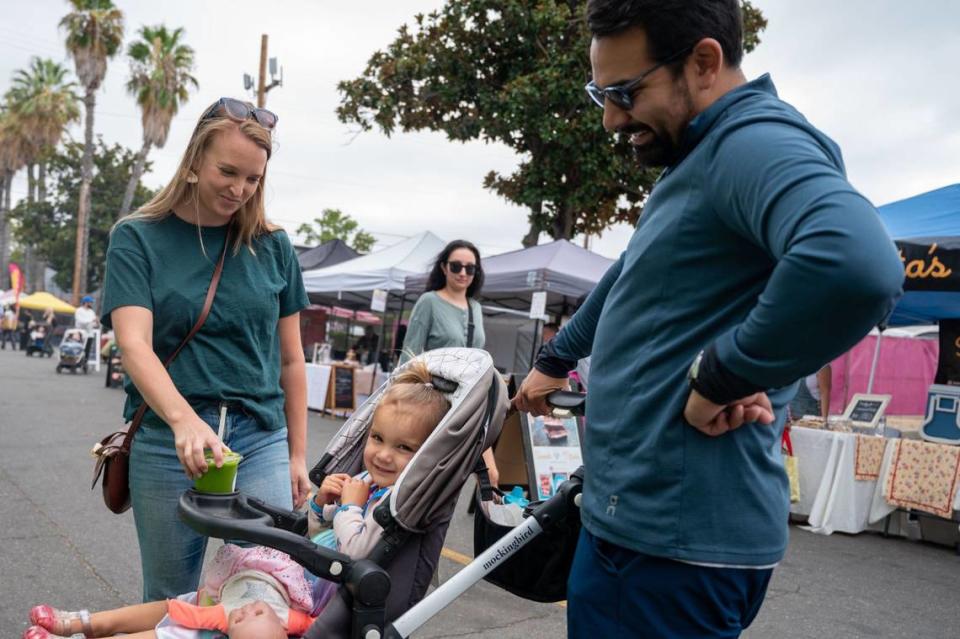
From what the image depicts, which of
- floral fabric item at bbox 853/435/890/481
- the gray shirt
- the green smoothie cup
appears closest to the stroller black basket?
the green smoothie cup

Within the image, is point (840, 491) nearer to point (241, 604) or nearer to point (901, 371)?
point (241, 604)

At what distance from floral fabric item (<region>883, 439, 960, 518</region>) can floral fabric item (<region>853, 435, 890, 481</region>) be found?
0.41 ft

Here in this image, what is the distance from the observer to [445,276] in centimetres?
590

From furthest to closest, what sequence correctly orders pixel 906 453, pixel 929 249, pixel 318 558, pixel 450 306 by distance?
pixel 906 453 < pixel 929 249 < pixel 450 306 < pixel 318 558

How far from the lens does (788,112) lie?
1311mm

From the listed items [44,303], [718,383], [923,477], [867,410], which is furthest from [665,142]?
[44,303]

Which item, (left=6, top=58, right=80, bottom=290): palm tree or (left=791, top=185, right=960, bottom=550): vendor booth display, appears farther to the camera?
(left=6, top=58, right=80, bottom=290): palm tree

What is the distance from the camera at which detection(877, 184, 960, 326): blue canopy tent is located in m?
6.50

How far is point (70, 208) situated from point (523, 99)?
141 feet

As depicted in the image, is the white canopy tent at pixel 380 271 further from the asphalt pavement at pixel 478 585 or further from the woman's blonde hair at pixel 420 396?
the woman's blonde hair at pixel 420 396

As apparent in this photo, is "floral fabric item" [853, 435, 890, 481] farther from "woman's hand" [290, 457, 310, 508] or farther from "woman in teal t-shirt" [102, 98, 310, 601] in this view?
"woman in teal t-shirt" [102, 98, 310, 601]

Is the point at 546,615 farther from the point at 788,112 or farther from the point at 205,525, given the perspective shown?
the point at 788,112

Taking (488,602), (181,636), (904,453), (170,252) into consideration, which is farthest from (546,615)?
(904,453)

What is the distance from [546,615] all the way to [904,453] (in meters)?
4.30
